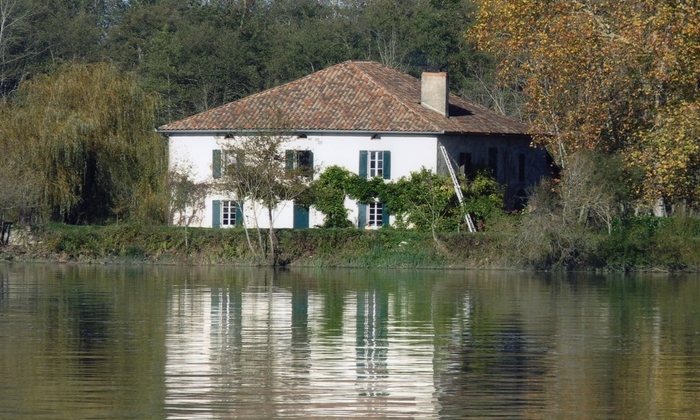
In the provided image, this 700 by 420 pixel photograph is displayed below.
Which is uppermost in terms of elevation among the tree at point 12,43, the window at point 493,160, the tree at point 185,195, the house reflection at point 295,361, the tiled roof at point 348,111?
the tree at point 12,43

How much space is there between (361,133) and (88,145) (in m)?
10.6

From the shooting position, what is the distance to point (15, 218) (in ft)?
165

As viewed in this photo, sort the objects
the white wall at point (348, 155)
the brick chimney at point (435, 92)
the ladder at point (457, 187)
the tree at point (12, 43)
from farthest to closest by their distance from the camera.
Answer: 1. the tree at point (12, 43)
2. the brick chimney at point (435, 92)
3. the white wall at point (348, 155)
4. the ladder at point (457, 187)

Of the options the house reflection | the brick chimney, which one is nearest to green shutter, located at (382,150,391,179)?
the brick chimney

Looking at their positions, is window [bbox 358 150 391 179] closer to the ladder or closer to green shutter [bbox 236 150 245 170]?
the ladder

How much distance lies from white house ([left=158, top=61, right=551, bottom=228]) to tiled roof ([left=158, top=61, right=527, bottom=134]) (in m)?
0.04

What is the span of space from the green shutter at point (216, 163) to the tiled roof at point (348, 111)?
3.31 ft

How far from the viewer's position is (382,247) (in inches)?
1902

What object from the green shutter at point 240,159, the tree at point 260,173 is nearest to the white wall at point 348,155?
the tree at point 260,173

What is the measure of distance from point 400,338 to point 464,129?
3134 cm

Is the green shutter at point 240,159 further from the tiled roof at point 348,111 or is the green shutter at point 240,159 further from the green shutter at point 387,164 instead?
the green shutter at point 387,164

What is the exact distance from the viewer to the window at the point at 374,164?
54.4m

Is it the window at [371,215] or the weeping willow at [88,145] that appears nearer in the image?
the weeping willow at [88,145]

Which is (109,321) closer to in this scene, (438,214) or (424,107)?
(438,214)
